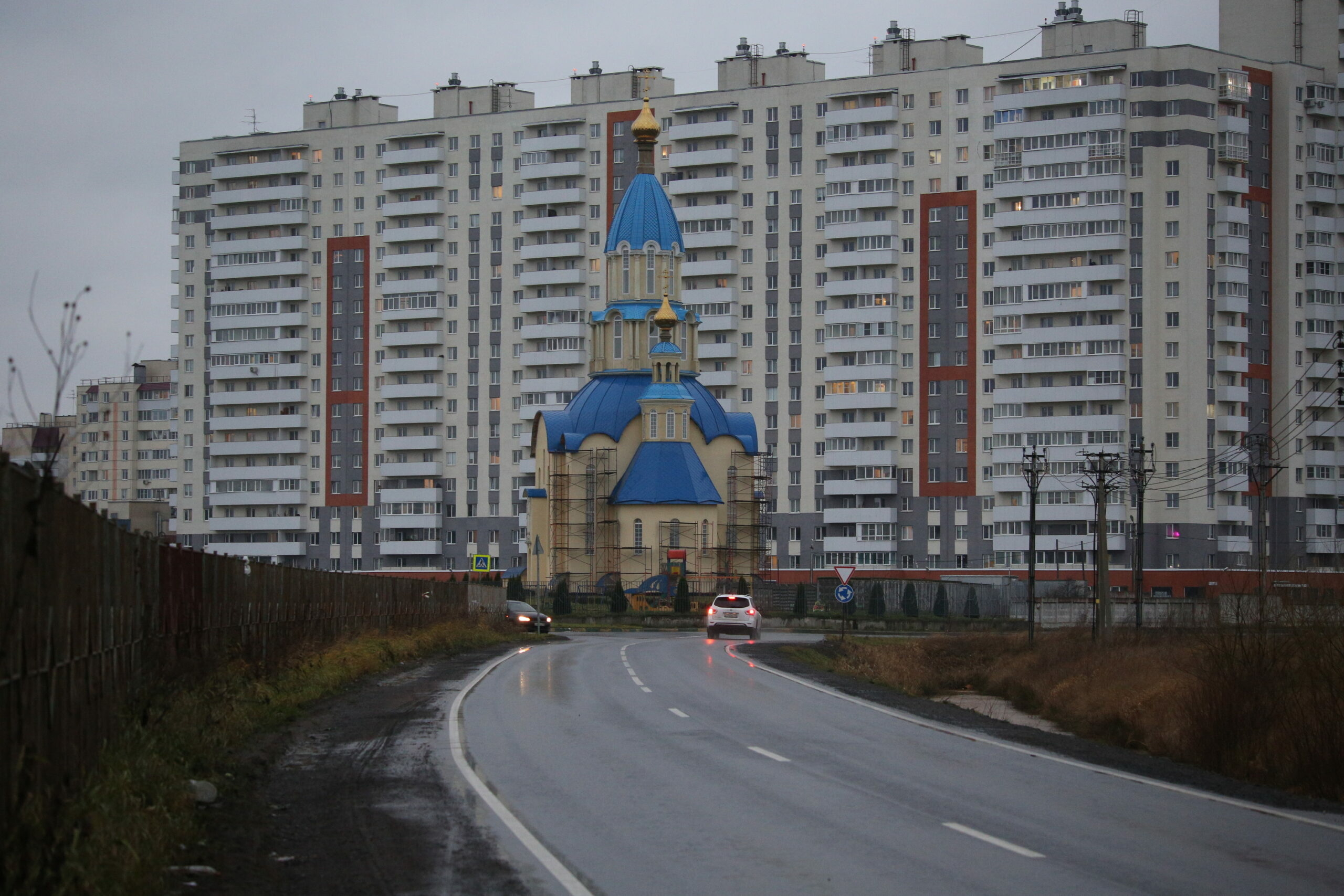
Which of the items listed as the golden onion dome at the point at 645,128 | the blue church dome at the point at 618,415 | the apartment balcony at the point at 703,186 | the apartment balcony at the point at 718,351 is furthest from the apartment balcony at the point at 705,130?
the blue church dome at the point at 618,415

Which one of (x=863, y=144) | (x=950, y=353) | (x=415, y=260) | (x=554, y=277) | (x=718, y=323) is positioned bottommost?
(x=950, y=353)

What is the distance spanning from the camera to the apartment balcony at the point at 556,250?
117 metres

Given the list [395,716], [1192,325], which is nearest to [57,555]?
[395,716]

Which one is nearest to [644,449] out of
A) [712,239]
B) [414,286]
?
[712,239]

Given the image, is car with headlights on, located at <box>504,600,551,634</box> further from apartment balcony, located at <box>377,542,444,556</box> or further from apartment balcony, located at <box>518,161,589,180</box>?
apartment balcony, located at <box>518,161,589,180</box>

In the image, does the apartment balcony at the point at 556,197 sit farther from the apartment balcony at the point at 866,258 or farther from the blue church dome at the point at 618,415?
the blue church dome at the point at 618,415

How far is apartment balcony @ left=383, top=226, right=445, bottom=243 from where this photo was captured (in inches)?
4712

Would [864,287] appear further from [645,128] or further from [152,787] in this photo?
[152,787]

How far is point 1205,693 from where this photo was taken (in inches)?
822

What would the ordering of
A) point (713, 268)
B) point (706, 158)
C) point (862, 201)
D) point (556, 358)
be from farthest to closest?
1. point (556, 358)
2. point (713, 268)
3. point (706, 158)
4. point (862, 201)

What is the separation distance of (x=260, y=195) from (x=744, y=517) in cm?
5212

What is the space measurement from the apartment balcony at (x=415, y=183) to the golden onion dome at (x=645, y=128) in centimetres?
2299

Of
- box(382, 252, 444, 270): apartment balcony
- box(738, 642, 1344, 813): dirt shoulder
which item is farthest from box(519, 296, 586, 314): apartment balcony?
box(738, 642, 1344, 813): dirt shoulder

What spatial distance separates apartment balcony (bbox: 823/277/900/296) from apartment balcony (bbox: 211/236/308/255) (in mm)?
41954
